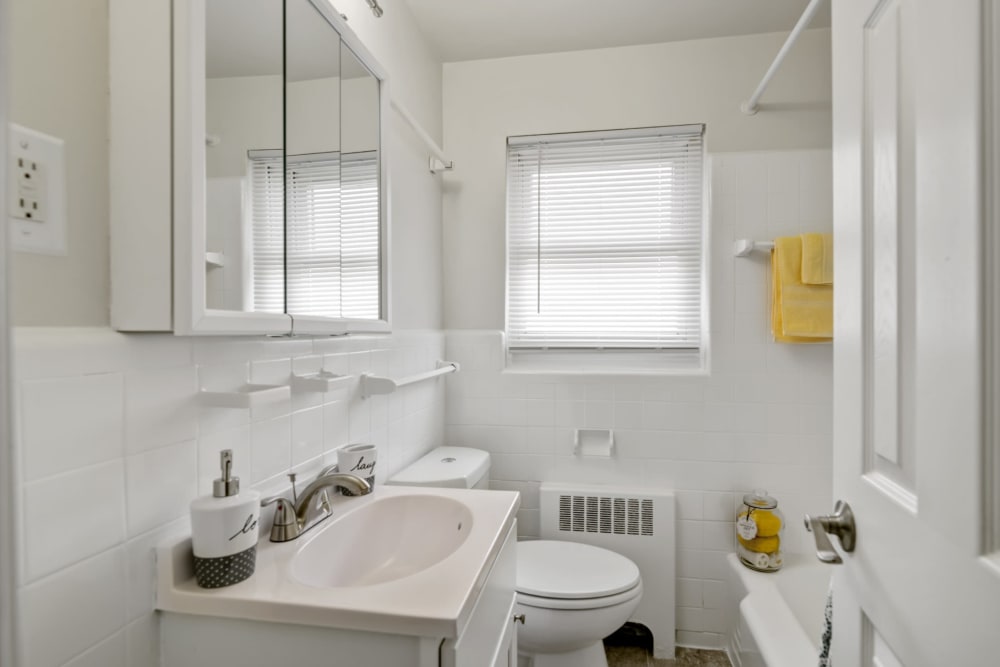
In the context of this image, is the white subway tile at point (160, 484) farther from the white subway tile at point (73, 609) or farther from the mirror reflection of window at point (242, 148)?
the mirror reflection of window at point (242, 148)

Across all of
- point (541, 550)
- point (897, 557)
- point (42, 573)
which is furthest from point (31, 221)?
point (541, 550)

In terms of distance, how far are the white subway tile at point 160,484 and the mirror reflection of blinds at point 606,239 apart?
153 cm

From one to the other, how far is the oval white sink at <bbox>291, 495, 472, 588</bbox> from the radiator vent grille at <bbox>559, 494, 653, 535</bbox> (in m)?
0.95

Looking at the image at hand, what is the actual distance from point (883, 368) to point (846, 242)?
0.21 metres

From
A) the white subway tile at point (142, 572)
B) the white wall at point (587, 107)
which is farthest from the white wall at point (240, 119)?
the white wall at point (587, 107)

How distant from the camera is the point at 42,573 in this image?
573mm

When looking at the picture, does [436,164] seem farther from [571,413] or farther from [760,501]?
[760,501]

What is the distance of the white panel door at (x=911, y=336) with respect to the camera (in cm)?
44

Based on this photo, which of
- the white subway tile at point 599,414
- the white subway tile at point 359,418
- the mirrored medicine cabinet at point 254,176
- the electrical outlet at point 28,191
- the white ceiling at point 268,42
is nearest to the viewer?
the electrical outlet at point 28,191

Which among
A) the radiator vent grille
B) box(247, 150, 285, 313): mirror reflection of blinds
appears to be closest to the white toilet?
the radiator vent grille

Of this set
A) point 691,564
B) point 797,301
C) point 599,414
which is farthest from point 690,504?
point 797,301

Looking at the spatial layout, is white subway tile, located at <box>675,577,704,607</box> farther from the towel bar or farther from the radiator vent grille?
the towel bar

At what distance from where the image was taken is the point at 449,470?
1.67m

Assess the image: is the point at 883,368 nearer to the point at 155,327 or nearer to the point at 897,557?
the point at 897,557
